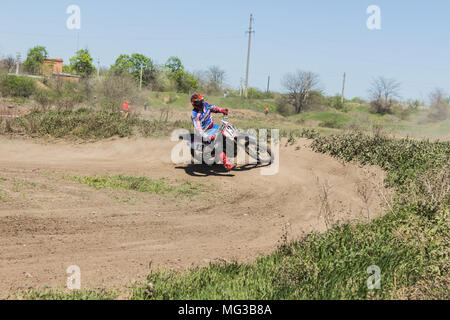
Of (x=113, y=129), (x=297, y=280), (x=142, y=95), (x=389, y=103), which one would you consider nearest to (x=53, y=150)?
(x=113, y=129)

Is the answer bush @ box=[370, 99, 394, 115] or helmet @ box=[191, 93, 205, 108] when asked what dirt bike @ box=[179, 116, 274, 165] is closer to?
helmet @ box=[191, 93, 205, 108]

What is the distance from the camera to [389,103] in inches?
2250

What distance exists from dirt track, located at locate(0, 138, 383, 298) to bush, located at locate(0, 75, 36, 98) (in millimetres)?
27866

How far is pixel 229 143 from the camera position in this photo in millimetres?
10445

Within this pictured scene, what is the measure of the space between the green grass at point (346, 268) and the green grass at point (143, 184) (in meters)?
3.77

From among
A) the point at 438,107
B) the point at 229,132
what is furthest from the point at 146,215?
the point at 438,107

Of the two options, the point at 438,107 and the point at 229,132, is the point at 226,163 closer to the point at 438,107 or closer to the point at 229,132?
A: the point at 229,132

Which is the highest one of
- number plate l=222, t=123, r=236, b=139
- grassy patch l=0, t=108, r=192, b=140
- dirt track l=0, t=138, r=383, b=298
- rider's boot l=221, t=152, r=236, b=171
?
number plate l=222, t=123, r=236, b=139

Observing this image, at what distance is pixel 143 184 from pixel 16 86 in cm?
3481

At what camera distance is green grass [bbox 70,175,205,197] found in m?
8.86

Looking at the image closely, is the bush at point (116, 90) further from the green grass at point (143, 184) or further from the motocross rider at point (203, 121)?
the green grass at point (143, 184)

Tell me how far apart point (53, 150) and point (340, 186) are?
9.19 m

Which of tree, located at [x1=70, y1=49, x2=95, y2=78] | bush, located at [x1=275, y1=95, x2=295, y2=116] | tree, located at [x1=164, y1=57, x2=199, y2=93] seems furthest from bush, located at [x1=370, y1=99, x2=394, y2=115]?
tree, located at [x1=70, y1=49, x2=95, y2=78]
